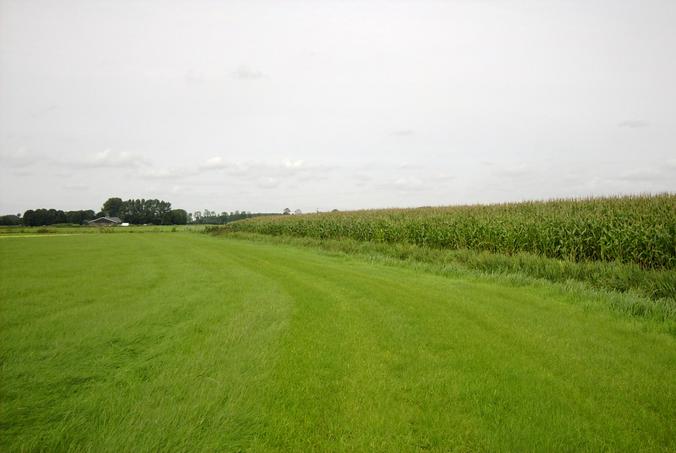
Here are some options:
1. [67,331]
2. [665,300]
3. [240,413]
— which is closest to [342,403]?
[240,413]

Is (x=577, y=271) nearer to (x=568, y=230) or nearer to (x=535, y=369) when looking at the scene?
(x=568, y=230)

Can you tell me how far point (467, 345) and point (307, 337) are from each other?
2324mm

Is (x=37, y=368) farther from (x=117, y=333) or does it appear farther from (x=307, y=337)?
(x=307, y=337)

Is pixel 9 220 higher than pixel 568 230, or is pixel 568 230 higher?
pixel 9 220

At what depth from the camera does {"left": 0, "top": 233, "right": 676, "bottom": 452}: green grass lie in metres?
3.21

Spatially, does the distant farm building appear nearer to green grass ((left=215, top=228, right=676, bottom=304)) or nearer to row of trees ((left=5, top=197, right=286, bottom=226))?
row of trees ((left=5, top=197, right=286, bottom=226))

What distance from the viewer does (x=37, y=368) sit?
4266mm

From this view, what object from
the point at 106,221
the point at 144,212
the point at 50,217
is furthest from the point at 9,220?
the point at 144,212

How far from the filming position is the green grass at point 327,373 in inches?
126

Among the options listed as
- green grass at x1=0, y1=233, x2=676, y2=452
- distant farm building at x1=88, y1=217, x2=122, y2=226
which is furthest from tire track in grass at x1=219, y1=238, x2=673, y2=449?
distant farm building at x1=88, y1=217, x2=122, y2=226

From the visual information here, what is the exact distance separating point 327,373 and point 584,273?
980cm

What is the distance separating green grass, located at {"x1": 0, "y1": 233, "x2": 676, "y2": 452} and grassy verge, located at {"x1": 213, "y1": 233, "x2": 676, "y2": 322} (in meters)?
0.83

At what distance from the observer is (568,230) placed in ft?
44.8

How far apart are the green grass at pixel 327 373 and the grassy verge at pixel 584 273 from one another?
826 millimetres
